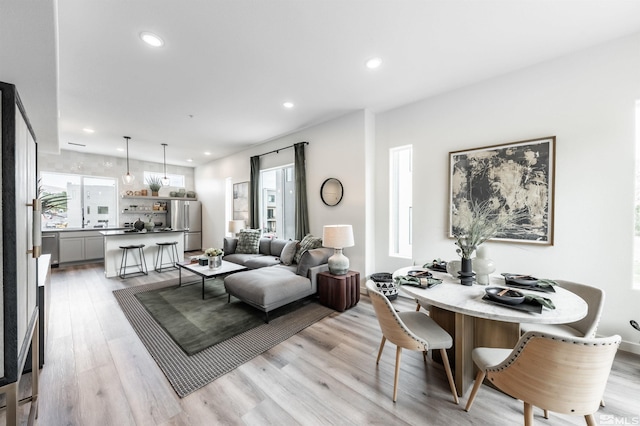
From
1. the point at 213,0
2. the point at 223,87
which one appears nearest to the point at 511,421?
the point at 213,0

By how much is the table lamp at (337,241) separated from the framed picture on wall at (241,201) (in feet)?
12.1

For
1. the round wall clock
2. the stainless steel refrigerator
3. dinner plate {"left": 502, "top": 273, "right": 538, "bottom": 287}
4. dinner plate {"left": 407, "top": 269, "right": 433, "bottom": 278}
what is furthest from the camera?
the stainless steel refrigerator

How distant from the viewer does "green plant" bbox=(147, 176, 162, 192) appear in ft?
23.5

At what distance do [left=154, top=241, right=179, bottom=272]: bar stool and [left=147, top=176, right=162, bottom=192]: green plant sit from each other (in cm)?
235

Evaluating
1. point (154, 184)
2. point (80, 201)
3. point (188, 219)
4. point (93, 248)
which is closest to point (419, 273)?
point (188, 219)

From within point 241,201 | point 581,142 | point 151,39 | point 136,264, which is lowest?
point 136,264

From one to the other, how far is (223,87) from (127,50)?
1027mm

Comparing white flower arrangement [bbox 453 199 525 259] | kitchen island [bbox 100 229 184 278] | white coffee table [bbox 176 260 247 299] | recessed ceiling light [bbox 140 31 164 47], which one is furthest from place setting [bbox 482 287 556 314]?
kitchen island [bbox 100 229 184 278]

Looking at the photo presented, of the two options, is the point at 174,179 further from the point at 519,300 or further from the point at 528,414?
the point at 528,414

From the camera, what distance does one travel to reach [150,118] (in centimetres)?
427

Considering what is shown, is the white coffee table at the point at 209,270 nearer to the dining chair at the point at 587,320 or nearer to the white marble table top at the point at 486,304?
the white marble table top at the point at 486,304

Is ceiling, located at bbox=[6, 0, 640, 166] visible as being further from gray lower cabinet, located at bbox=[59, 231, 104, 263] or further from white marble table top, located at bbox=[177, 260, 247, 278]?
gray lower cabinet, located at bbox=[59, 231, 104, 263]

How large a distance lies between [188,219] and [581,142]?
8896 millimetres

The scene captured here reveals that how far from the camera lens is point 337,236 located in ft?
11.0
